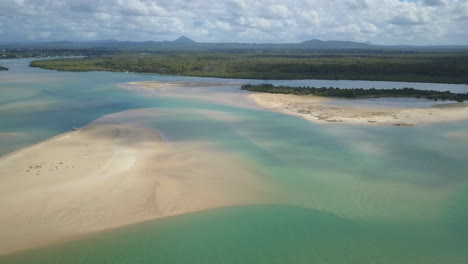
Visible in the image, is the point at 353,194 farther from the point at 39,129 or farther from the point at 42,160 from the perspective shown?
the point at 39,129

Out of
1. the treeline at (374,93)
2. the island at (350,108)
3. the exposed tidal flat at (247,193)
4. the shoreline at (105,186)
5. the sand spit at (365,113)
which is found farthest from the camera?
the treeline at (374,93)

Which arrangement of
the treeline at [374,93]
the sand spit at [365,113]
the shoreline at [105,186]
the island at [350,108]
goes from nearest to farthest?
the shoreline at [105,186]
the sand spit at [365,113]
the island at [350,108]
the treeline at [374,93]

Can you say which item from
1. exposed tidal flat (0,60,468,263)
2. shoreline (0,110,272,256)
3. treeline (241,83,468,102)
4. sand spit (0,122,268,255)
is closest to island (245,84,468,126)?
treeline (241,83,468,102)

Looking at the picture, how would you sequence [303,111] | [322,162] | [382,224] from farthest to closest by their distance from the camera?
[303,111]
[322,162]
[382,224]

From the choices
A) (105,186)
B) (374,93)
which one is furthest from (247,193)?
(374,93)

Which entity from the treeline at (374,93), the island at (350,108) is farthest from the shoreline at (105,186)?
the treeline at (374,93)

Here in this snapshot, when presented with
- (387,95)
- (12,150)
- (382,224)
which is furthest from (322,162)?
(387,95)

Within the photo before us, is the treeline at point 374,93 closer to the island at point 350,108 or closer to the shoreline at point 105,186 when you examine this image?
the island at point 350,108

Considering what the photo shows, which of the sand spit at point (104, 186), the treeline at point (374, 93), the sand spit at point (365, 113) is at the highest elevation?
the treeline at point (374, 93)
